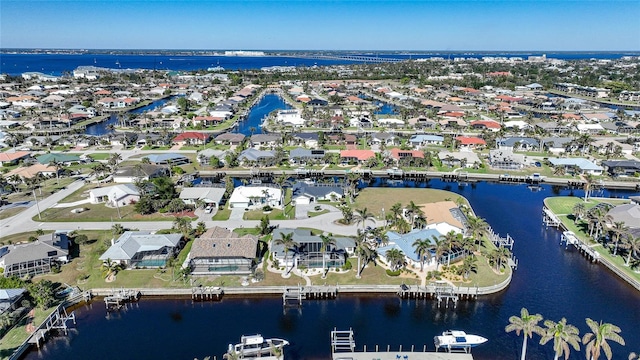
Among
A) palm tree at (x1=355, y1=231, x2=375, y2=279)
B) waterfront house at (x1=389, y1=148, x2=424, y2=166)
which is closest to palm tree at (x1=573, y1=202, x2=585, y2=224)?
waterfront house at (x1=389, y1=148, x2=424, y2=166)

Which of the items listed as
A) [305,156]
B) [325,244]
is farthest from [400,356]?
[305,156]

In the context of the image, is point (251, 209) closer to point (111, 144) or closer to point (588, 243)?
point (588, 243)

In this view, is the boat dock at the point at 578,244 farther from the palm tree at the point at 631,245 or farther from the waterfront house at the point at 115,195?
the waterfront house at the point at 115,195

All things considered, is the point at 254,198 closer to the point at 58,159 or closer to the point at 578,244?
the point at 578,244

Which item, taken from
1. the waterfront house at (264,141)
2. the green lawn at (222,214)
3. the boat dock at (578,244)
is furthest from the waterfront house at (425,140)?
the green lawn at (222,214)

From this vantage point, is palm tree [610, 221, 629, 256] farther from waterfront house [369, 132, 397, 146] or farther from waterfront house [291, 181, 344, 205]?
waterfront house [369, 132, 397, 146]

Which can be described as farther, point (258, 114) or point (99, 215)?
point (258, 114)
